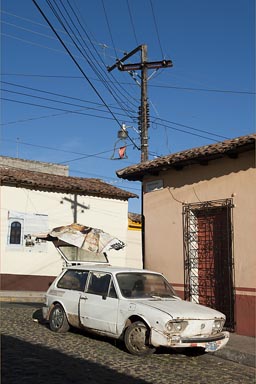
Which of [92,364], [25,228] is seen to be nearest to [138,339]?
[92,364]

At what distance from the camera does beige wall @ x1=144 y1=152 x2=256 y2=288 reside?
9.77m

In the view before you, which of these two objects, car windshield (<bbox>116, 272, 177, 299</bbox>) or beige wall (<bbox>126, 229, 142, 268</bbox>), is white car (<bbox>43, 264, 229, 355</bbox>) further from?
beige wall (<bbox>126, 229, 142, 268</bbox>)

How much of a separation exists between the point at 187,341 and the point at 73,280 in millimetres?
2998

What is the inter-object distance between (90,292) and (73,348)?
1.35 m

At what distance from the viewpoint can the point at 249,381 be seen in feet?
22.2

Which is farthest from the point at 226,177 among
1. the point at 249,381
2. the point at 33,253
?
the point at 33,253

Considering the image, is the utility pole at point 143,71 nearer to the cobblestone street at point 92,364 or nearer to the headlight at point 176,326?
the cobblestone street at point 92,364

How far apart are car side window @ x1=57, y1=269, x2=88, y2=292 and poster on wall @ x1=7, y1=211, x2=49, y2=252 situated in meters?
9.60

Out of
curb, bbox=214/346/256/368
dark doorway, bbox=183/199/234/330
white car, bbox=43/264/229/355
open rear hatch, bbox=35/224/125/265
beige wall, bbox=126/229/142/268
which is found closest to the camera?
white car, bbox=43/264/229/355

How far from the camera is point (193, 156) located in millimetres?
10586

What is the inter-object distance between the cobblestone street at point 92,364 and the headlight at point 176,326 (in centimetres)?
49

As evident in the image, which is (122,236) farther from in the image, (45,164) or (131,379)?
(131,379)

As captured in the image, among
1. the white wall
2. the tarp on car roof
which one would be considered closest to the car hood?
the tarp on car roof

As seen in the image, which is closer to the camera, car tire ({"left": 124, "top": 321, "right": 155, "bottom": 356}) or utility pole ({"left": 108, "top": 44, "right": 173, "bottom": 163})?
car tire ({"left": 124, "top": 321, "right": 155, "bottom": 356})
